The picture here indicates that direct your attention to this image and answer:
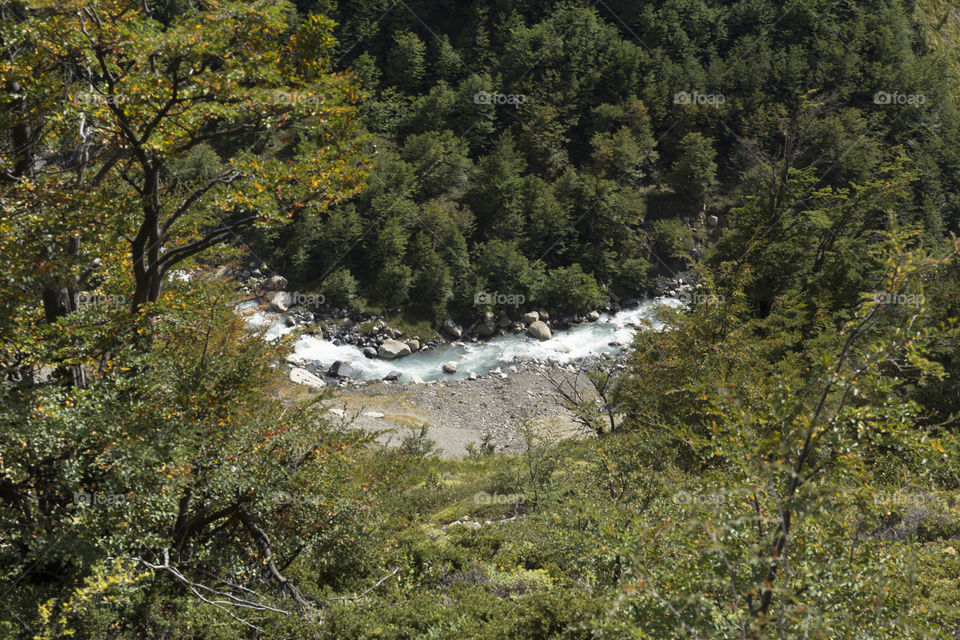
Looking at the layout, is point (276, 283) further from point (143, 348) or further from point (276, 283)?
point (143, 348)

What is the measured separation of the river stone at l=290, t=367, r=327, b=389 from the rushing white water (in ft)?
3.74

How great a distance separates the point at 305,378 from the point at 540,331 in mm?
11994

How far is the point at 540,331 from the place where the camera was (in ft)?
98.2

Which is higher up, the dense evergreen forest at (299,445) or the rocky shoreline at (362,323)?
the dense evergreen forest at (299,445)

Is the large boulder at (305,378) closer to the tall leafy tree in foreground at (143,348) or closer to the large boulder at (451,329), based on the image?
the large boulder at (451,329)

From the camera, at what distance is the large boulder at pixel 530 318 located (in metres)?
30.8

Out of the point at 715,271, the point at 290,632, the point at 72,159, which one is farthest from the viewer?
the point at 715,271

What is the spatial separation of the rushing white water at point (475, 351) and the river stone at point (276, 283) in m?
1.36

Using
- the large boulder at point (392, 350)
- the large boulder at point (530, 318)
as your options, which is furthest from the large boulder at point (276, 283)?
the large boulder at point (530, 318)

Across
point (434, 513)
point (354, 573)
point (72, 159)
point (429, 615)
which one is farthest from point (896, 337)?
point (434, 513)

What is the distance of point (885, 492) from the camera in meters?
3.06

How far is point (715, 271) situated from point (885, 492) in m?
11.8

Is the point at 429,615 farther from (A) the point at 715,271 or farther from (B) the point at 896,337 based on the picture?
(A) the point at 715,271

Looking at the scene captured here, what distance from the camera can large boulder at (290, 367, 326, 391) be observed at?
77.6ft
